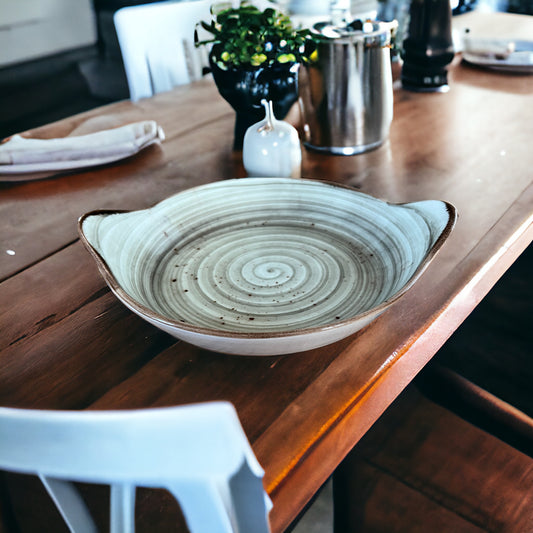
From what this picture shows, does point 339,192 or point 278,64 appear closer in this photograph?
point 339,192

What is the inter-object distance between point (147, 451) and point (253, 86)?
0.73m

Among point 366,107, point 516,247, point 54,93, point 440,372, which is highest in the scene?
point 366,107

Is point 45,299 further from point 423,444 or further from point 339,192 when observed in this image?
point 423,444

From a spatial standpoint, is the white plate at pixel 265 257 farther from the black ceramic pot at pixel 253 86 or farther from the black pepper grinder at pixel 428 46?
the black pepper grinder at pixel 428 46

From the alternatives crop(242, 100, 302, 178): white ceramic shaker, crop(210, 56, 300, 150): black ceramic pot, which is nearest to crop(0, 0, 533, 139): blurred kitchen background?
crop(210, 56, 300, 150): black ceramic pot

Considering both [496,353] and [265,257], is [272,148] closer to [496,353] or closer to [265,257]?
[265,257]

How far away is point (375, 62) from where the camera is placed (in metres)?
0.90

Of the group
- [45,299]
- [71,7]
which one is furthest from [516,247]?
[71,7]

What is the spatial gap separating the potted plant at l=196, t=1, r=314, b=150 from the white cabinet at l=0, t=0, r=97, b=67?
3397 millimetres

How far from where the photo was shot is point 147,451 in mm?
288

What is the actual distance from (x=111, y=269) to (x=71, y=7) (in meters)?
Result: 4.03

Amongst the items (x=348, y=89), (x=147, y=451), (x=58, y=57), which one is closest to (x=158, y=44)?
(x=348, y=89)

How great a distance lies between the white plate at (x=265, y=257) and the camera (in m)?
0.52

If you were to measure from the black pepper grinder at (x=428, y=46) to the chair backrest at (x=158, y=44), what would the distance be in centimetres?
62
